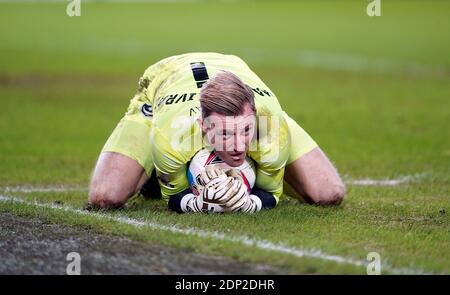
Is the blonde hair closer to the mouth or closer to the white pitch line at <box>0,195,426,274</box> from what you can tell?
the mouth

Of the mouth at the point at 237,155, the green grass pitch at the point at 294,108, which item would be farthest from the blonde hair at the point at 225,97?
the green grass pitch at the point at 294,108

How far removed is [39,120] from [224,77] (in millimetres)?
8733

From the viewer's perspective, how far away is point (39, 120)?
16.5 metres

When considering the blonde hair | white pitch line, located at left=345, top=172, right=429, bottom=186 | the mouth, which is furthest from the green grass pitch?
the blonde hair

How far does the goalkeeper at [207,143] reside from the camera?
8148mm

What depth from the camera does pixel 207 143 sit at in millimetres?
8445

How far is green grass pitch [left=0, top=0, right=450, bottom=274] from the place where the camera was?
7.72m

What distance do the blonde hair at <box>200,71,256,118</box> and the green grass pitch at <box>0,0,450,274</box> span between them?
896 millimetres

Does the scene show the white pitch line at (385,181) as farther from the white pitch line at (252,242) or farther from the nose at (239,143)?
the white pitch line at (252,242)

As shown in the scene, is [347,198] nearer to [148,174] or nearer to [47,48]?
[148,174]

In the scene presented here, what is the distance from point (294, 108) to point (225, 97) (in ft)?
33.6

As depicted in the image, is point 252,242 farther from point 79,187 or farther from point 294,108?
point 294,108

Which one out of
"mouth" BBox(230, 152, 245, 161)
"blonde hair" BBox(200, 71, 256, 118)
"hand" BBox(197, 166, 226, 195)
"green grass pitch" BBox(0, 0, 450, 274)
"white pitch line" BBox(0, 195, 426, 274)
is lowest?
"green grass pitch" BBox(0, 0, 450, 274)

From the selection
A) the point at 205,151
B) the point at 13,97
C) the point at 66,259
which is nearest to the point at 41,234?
the point at 66,259
